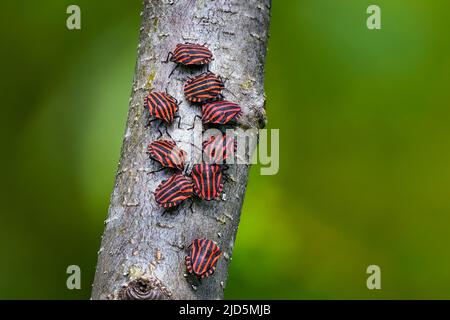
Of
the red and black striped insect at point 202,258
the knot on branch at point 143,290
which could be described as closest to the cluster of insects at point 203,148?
the red and black striped insect at point 202,258

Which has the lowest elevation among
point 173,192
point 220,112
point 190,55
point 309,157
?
point 173,192

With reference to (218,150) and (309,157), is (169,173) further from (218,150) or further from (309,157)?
(309,157)

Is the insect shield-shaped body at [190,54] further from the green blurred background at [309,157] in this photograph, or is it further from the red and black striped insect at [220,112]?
the green blurred background at [309,157]

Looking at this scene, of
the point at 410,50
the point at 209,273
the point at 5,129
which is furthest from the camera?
the point at 5,129

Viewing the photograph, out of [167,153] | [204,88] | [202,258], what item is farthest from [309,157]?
[202,258]

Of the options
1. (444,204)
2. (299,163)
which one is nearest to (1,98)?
(299,163)
